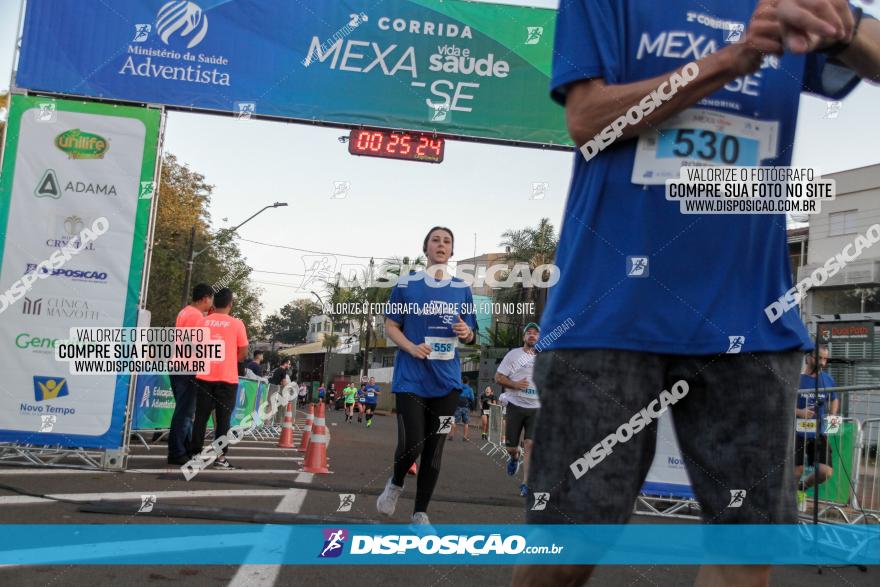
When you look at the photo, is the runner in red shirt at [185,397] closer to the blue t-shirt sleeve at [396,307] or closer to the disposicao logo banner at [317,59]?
the disposicao logo banner at [317,59]

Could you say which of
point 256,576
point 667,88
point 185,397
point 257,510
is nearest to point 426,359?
point 257,510

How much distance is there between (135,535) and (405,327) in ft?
7.67

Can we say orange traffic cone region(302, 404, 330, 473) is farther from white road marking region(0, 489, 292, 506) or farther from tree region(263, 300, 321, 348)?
tree region(263, 300, 321, 348)

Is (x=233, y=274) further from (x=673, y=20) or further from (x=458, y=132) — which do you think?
(x=673, y=20)

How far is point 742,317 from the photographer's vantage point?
171cm

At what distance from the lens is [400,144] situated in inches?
422

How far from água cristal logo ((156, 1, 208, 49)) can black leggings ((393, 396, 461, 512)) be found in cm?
584

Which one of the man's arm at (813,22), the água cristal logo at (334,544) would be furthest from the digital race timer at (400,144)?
the man's arm at (813,22)

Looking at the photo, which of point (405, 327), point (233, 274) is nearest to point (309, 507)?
point (405, 327)

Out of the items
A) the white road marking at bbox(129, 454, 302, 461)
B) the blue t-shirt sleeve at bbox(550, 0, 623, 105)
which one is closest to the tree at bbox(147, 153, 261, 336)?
the white road marking at bbox(129, 454, 302, 461)

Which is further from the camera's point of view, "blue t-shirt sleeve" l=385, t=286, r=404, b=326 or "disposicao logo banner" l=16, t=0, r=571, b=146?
"disposicao logo banner" l=16, t=0, r=571, b=146

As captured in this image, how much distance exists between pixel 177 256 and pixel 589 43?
35006 millimetres

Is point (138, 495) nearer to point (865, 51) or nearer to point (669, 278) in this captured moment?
point (669, 278)

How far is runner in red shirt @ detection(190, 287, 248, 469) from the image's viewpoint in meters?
9.29
